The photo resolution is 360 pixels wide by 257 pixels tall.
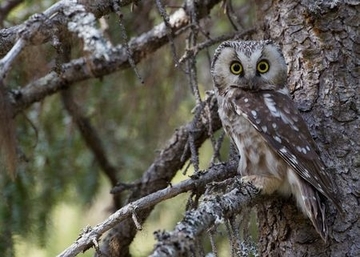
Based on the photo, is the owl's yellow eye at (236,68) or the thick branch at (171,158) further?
the thick branch at (171,158)

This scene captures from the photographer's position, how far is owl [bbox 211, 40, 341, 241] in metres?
2.88

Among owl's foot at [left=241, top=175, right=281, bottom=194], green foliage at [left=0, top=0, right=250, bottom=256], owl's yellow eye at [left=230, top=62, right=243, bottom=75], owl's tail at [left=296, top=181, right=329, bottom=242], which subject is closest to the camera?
owl's tail at [left=296, top=181, right=329, bottom=242]

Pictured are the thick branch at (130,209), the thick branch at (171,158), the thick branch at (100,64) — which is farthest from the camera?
the thick branch at (100,64)

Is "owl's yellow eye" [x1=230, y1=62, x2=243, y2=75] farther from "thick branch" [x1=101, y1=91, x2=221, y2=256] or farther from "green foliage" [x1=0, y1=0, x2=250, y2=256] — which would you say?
"green foliage" [x1=0, y1=0, x2=250, y2=256]

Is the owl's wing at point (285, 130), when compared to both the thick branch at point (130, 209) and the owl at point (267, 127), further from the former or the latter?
the thick branch at point (130, 209)

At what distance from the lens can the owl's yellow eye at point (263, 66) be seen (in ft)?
10.9

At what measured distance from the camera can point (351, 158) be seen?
9.84 feet

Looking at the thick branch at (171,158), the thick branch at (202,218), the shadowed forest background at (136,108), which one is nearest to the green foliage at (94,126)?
the shadowed forest background at (136,108)

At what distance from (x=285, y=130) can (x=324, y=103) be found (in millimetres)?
206

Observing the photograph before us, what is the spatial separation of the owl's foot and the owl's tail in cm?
10

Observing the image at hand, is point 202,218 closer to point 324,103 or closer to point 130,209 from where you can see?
point 130,209

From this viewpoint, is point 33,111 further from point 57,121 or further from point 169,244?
point 169,244

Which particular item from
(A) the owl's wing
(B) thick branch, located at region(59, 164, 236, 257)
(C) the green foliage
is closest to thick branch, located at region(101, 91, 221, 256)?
(A) the owl's wing

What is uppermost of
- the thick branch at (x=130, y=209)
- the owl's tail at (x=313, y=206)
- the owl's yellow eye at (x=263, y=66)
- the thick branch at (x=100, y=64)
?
the thick branch at (x=100, y=64)
